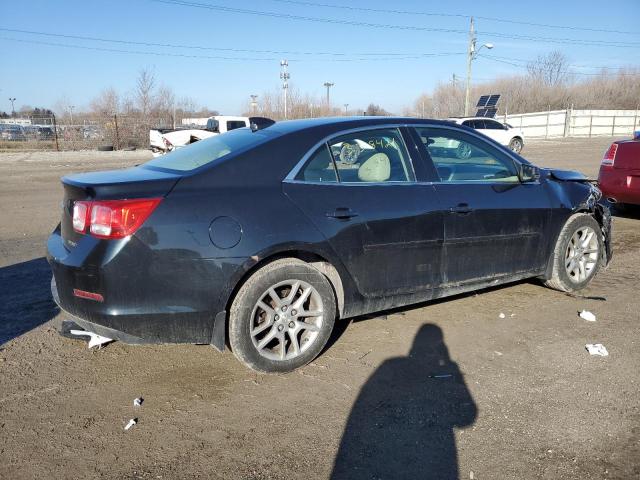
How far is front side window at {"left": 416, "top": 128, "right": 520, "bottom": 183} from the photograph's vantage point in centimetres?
416

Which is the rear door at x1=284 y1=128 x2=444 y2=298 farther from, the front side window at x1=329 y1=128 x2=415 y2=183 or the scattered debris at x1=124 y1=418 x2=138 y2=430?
the scattered debris at x1=124 y1=418 x2=138 y2=430

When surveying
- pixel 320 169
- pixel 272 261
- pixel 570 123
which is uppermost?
pixel 570 123

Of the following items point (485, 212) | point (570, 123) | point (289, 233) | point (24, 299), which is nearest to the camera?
point (289, 233)

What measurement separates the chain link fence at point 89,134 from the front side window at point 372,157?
29.1 m

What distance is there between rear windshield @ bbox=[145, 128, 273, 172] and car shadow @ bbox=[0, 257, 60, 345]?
1.69 metres

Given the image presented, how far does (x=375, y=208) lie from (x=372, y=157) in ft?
1.52

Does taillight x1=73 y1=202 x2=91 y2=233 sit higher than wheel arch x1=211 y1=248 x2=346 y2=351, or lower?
higher

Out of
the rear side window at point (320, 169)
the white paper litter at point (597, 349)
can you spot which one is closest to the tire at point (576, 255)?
the white paper litter at point (597, 349)

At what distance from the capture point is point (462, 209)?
13.4ft

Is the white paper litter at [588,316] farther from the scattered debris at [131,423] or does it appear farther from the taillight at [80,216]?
the taillight at [80,216]

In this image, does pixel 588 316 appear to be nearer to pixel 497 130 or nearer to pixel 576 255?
pixel 576 255

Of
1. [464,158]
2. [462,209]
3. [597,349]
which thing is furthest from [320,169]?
[597,349]

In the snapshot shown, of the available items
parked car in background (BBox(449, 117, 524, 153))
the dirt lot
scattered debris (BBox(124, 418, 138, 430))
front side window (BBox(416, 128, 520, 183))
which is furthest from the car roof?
parked car in background (BBox(449, 117, 524, 153))

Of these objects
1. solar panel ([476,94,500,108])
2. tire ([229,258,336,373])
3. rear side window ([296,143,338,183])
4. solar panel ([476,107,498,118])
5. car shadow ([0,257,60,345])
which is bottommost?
car shadow ([0,257,60,345])
